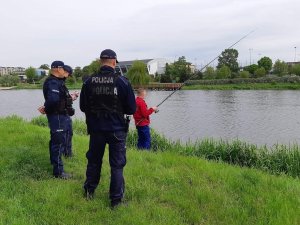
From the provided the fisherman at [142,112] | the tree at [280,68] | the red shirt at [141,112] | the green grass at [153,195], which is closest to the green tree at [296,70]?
the tree at [280,68]

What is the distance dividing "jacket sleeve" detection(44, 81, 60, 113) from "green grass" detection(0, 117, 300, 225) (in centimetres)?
108

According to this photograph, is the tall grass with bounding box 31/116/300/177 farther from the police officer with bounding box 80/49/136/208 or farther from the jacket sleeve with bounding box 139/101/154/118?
the police officer with bounding box 80/49/136/208

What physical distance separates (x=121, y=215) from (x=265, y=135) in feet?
50.6

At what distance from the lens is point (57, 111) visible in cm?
558

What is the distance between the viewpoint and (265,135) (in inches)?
711

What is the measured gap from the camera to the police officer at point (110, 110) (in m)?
4.28

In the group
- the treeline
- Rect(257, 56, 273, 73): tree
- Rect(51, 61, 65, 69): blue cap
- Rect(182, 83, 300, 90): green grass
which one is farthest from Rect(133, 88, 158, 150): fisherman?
Rect(257, 56, 273, 73): tree

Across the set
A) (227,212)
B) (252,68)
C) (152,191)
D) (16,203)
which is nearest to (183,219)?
(227,212)

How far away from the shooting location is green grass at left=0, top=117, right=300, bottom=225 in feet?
13.1

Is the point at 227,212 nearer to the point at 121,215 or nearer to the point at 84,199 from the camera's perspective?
the point at 121,215

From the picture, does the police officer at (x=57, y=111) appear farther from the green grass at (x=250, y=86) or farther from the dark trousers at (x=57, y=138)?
the green grass at (x=250, y=86)

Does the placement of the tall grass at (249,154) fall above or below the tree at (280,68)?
below

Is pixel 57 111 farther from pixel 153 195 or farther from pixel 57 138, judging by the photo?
pixel 153 195

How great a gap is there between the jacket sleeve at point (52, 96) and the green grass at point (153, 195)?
1.08 m
